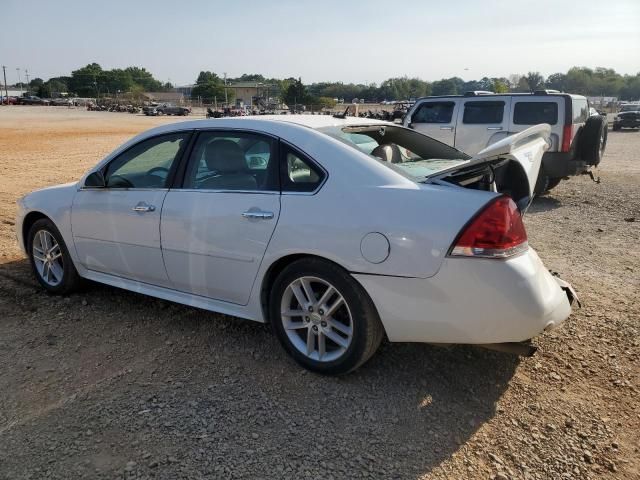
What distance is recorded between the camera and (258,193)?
3445 millimetres

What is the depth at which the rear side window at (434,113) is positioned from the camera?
11.2m

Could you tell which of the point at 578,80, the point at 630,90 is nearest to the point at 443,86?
the point at 578,80

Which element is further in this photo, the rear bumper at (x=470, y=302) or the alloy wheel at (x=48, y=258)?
the alloy wheel at (x=48, y=258)

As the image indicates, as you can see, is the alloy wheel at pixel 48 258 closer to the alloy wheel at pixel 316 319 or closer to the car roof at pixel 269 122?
the car roof at pixel 269 122

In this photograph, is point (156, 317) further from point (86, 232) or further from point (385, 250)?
point (385, 250)

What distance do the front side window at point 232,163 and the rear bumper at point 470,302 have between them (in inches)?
37.8

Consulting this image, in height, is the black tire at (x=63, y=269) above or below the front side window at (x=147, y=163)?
below

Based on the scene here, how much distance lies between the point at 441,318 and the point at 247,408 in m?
1.18

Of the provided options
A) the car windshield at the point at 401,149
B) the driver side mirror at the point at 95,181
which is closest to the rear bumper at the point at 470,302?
the car windshield at the point at 401,149

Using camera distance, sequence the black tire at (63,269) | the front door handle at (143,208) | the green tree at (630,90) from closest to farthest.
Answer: the front door handle at (143,208)
the black tire at (63,269)
the green tree at (630,90)

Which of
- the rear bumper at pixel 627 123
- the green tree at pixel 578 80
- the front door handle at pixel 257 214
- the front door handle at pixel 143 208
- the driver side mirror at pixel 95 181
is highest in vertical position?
the green tree at pixel 578 80

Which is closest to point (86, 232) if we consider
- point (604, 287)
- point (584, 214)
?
point (604, 287)

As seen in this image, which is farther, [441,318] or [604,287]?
[604,287]

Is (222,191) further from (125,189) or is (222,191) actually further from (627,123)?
(627,123)
